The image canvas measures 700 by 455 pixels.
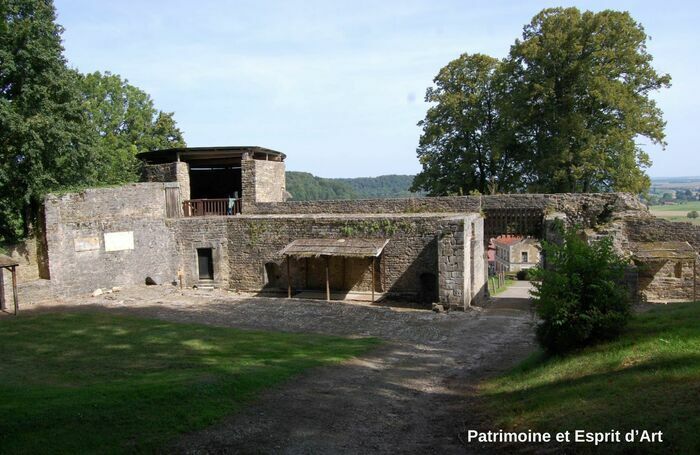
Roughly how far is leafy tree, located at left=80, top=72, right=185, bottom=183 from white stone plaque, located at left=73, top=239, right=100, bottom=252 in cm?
1398

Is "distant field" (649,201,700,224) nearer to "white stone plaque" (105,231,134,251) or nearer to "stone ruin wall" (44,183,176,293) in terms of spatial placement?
"stone ruin wall" (44,183,176,293)

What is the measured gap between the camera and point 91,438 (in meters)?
6.43

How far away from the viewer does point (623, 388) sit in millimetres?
6590

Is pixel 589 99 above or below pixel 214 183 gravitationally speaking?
above

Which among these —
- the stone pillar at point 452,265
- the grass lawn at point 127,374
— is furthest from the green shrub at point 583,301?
the stone pillar at point 452,265

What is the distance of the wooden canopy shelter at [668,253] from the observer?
17422mm

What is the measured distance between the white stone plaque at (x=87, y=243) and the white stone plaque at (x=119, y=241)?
1.29 ft

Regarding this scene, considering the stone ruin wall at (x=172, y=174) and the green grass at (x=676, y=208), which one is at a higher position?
the stone ruin wall at (x=172, y=174)

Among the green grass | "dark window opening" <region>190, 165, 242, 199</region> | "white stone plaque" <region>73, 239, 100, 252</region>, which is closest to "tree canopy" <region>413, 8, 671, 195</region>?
"dark window opening" <region>190, 165, 242, 199</region>

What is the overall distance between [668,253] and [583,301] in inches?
434

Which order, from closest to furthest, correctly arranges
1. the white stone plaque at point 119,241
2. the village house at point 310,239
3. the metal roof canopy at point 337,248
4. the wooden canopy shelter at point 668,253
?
1. the wooden canopy shelter at point 668,253
2. the village house at point 310,239
3. the metal roof canopy at point 337,248
4. the white stone plaque at point 119,241

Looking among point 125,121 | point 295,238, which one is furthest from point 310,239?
point 125,121

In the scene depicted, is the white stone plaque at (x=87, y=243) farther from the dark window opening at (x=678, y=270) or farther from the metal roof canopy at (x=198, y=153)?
the dark window opening at (x=678, y=270)

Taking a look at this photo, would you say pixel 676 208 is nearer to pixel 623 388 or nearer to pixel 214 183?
pixel 214 183
